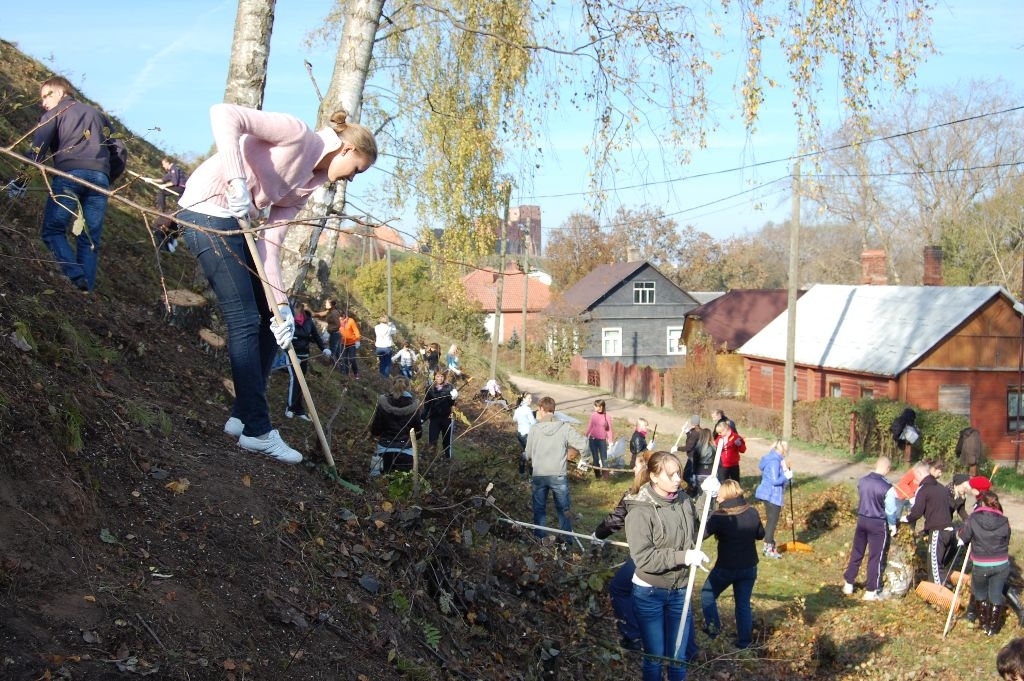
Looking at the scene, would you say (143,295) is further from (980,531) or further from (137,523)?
(980,531)

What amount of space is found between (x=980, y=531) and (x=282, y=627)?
8.40 meters

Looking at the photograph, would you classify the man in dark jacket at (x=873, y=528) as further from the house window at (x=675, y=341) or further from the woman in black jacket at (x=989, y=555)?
the house window at (x=675, y=341)

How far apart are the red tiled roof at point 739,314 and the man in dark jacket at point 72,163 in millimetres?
39887

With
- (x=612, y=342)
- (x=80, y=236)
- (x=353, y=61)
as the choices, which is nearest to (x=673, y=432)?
(x=353, y=61)

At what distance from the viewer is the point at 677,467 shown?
5.88 meters

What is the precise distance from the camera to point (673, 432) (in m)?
28.7

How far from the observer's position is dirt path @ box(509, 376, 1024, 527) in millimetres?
20750

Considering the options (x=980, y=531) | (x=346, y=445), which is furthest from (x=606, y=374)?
(x=346, y=445)

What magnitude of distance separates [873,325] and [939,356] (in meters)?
3.35

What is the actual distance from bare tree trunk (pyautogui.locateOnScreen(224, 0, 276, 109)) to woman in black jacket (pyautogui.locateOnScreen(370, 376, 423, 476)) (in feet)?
9.85

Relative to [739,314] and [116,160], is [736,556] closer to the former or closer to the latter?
[116,160]

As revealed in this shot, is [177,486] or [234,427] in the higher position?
[234,427]

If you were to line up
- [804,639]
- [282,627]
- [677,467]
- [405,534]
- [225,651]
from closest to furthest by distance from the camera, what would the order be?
[225,651], [282,627], [405,534], [677,467], [804,639]

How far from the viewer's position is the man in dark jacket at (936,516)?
10594 mm
